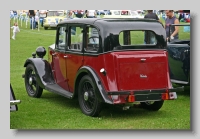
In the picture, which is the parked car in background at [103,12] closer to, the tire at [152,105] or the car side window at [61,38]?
the car side window at [61,38]

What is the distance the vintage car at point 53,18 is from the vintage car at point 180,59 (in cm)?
214

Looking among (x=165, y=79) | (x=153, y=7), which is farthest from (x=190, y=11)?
(x=165, y=79)

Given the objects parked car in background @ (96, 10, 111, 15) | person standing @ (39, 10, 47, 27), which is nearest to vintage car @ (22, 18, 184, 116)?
parked car in background @ (96, 10, 111, 15)

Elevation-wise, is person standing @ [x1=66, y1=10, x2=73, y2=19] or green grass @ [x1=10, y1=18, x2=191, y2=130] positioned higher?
person standing @ [x1=66, y1=10, x2=73, y2=19]

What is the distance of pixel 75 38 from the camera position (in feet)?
27.7

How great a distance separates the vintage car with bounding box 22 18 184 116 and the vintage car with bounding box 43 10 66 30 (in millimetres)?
280

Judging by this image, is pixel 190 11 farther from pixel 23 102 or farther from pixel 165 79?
pixel 23 102

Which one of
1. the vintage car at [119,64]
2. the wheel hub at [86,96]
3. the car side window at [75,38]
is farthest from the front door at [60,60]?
the wheel hub at [86,96]

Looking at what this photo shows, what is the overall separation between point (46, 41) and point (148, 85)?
8.01 feet

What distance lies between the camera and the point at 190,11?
24.6 feet

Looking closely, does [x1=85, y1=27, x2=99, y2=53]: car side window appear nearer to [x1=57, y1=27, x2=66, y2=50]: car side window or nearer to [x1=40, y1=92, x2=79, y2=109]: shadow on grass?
[x1=57, y1=27, x2=66, y2=50]: car side window

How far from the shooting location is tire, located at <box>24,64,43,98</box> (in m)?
9.32

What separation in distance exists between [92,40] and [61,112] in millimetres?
1249

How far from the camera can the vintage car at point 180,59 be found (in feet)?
30.6
